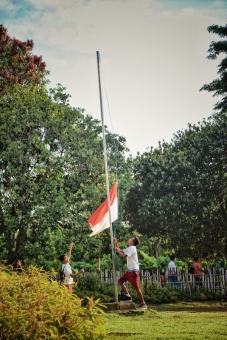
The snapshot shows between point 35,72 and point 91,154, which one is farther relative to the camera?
point 35,72

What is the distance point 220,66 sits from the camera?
63.5 ft

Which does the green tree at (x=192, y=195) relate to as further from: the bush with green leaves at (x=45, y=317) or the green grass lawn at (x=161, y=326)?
the bush with green leaves at (x=45, y=317)

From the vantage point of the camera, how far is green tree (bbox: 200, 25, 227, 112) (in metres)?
18.9

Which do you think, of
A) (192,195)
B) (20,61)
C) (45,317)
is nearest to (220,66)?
(192,195)

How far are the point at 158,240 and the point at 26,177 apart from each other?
1775 cm

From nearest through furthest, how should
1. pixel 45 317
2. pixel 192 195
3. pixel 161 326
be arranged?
1. pixel 45 317
2. pixel 161 326
3. pixel 192 195

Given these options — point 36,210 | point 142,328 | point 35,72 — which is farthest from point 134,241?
point 35,72

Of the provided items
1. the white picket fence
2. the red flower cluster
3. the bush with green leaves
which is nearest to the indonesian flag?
the white picket fence

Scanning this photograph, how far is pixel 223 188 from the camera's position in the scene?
25906mm

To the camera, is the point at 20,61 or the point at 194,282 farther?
the point at 20,61

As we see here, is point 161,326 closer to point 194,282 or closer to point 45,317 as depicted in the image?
point 45,317

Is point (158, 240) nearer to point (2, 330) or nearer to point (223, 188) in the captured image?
point (223, 188)

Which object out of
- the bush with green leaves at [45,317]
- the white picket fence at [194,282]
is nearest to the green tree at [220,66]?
the white picket fence at [194,282]

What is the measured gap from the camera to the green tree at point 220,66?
1888 cm
